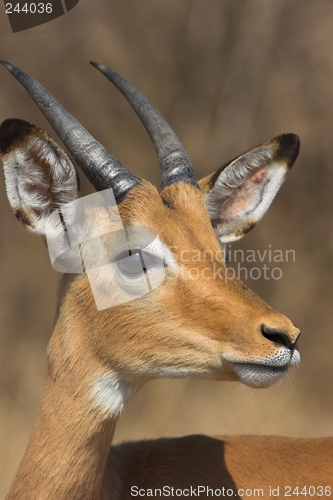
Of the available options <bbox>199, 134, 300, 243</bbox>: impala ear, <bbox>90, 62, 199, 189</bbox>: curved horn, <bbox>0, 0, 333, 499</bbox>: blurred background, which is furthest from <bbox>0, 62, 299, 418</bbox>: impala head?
<bbox>0, 0, 333, 499</bbox>: blurred background

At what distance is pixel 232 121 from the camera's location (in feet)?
23.3

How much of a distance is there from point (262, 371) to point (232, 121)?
4.84m

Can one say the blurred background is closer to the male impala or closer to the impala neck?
the male impala

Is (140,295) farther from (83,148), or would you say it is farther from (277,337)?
(83,148)

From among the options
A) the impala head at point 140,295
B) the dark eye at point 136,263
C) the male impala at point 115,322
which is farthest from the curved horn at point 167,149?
the dark eye at point 136,263

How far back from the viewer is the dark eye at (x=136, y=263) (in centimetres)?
309

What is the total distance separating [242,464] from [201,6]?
5364mm

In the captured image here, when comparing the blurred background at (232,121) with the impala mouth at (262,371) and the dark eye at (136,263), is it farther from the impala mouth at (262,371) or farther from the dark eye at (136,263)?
the impala mouth at (262,371)

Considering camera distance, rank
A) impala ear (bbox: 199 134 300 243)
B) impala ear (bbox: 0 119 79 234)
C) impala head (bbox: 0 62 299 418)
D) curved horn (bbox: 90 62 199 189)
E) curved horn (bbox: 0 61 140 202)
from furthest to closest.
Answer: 1. impala ear (bbox: 199 134 300 243)
2. curved horn (bbox: 90 62 199 189)
3. curved horn (bbox: 0 61 140 202)
4. impala ear (bbox: 0 119 79 234)
5. impala head (bbox: 0 62 299 418)

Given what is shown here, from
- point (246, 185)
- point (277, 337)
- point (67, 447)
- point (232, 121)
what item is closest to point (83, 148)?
point (246, 185)

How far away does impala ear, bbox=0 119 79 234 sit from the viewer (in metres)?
2.99

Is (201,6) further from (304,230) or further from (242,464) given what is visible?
(242,464)

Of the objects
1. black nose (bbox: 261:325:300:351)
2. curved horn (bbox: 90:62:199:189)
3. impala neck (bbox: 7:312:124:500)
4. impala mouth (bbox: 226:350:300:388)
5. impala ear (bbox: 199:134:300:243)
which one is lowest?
impala neck (bbox: 7:312:124:500)
